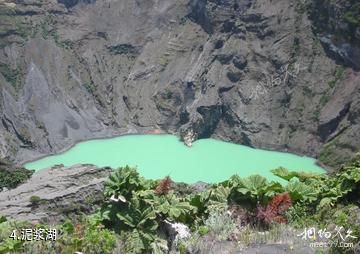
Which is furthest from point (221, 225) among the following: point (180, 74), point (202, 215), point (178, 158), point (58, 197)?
point (180, 74)

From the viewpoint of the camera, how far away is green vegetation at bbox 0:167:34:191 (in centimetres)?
3206

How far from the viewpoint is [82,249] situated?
29.2 feet

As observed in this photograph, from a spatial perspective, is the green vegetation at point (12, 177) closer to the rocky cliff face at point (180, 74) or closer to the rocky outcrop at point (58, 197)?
the rocky outcrop at point (58, 197)

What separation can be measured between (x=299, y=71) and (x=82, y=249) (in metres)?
58.0

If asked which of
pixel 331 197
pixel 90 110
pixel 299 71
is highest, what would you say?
pixel 331 197

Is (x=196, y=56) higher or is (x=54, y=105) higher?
(x=196, y=56)

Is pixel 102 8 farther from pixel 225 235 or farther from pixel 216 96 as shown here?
pixel 225 235

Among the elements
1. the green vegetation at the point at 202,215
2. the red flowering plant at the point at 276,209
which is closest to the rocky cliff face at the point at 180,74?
the green vegetation at the point at 202,215

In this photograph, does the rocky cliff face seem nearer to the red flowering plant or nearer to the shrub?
the red flowering plant

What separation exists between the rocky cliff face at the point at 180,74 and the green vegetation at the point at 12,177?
Result: 2578 cm

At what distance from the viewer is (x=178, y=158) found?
56.2 meters

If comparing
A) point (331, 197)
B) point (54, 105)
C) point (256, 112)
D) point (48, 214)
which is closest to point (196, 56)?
point (256, 112)

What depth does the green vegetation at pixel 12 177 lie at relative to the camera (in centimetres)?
3206

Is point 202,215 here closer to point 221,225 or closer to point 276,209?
point 221,225
